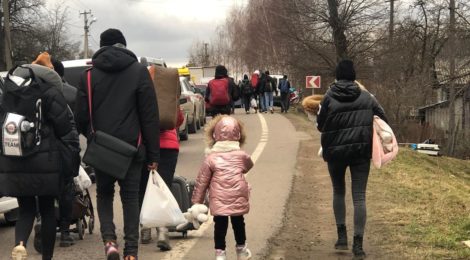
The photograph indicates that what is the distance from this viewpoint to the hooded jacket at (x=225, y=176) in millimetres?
5254

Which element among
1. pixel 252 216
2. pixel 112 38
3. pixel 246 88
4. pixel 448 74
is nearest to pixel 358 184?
pixel 252 216

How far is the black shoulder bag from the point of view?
4.93 metres

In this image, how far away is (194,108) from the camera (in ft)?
65.3

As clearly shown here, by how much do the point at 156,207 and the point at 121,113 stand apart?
0.89 metres

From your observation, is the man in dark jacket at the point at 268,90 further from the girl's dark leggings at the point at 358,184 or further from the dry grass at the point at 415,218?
the girl's dark leggings at the point at 358,184

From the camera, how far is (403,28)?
40125 mm

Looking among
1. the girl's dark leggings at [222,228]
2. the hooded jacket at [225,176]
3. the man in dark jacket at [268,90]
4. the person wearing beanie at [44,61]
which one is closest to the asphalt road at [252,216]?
the girl's dark leggings at [222,228]

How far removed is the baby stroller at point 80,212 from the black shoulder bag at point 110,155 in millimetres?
1434

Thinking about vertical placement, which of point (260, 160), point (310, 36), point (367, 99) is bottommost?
point (260, 160)

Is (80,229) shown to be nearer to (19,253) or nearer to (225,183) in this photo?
(19,253)

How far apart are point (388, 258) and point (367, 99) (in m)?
1.51

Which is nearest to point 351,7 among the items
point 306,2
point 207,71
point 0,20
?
point 306,2

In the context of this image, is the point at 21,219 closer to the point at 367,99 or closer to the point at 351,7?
the point at 367,99

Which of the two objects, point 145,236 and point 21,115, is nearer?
point 21,115
